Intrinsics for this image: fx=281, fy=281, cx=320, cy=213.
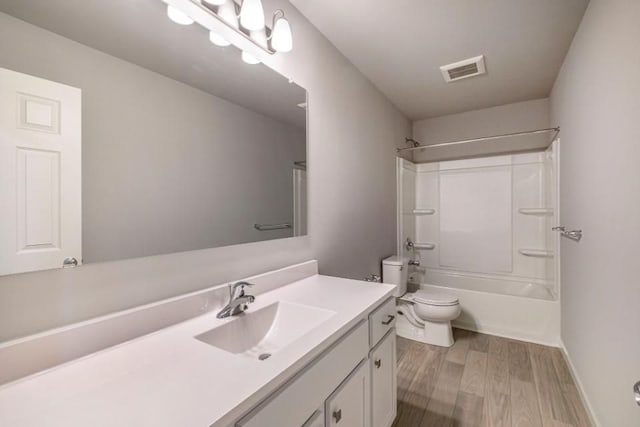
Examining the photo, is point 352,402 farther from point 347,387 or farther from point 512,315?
point 512,315

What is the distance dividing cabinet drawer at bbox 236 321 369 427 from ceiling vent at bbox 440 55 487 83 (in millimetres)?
2220

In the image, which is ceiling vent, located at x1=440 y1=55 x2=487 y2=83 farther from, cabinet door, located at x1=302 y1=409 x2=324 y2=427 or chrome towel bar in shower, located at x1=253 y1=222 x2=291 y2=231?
cabinet door, located at x1=302 y1=409 x2=324 y2=427

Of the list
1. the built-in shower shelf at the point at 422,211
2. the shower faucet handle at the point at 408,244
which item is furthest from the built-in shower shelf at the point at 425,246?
the built-in shower shelf at the point at 422,211

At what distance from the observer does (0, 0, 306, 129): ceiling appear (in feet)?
2.56

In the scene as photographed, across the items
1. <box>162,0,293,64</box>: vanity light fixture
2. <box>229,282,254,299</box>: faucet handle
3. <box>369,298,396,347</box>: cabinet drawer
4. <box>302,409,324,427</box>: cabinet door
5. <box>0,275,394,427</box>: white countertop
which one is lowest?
<box>302,409,324,427</box>: cabinet door

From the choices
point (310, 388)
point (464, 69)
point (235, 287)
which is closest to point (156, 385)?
point (310, 388)

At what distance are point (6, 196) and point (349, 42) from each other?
1980 millimetres

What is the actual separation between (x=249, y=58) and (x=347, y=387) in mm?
1469

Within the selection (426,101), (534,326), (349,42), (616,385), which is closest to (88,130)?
(349,42)

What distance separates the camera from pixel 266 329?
114cm

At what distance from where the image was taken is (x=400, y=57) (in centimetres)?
217

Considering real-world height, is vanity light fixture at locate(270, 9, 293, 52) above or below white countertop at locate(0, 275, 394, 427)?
above

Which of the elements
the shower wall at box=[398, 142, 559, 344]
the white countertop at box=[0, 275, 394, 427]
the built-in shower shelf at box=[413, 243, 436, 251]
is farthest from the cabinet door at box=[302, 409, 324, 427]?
the built-in shower shelf at box=[413, 243, 436, 251]

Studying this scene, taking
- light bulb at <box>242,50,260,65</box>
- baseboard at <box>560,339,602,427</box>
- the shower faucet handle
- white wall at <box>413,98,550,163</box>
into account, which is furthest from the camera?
the shower faucet handle
